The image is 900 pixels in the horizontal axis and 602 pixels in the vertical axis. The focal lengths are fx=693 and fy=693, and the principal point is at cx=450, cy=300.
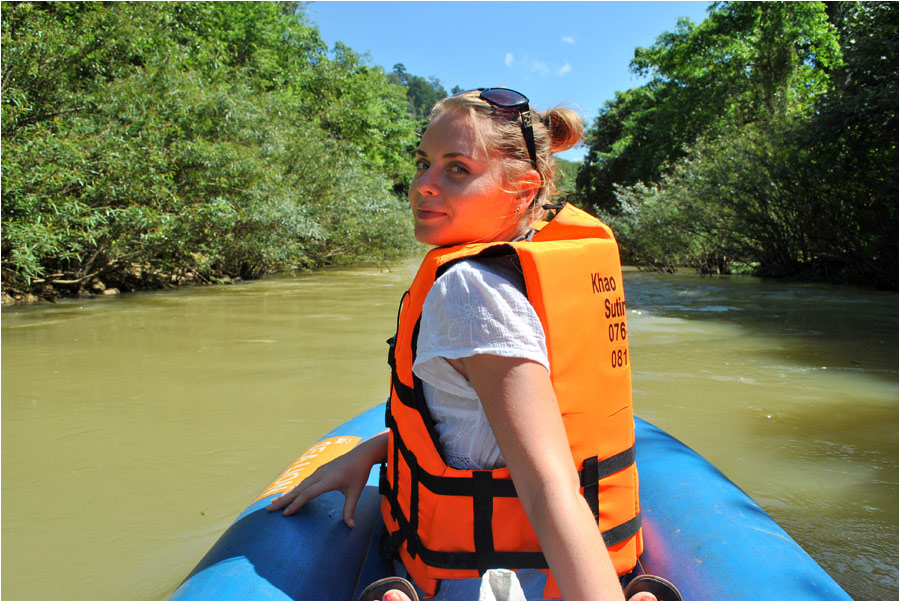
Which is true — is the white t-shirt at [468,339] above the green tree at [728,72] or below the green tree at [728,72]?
below

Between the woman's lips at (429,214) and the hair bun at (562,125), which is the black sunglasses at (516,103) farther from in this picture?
the woman's lips at (429,214)

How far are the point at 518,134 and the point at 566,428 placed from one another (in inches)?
21.0

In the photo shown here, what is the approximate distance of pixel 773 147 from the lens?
1259cm

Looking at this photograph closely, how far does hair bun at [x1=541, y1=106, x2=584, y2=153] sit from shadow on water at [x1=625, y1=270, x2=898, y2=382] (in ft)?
14.7

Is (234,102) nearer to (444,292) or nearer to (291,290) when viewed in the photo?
(291,290)

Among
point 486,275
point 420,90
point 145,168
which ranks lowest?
Answer: point 486,275

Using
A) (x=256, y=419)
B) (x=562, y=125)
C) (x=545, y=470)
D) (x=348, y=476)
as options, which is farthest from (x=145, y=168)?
(x=545, y=470)

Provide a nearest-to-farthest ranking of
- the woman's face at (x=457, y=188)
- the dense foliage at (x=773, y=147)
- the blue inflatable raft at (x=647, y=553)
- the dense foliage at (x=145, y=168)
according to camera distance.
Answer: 1. the woman's face at (x=457, y=188)
2. the blue inflatable raft at (x=647, y=553)
3. the dense foliage at (x=145, y=168)
4. the dense foliage at (x=773, y=147)

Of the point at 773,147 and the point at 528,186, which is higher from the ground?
the point at 773,147

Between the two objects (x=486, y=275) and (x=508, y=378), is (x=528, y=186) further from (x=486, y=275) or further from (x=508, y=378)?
(x=508, y=378)

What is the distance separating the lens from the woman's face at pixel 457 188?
123 cm

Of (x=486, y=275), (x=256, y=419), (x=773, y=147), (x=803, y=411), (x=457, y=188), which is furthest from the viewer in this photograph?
(x=773, y=147)

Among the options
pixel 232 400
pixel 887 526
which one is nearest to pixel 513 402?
pixel 887 526

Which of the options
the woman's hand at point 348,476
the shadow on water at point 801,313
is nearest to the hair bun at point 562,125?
the woman's hand at point 348,476
